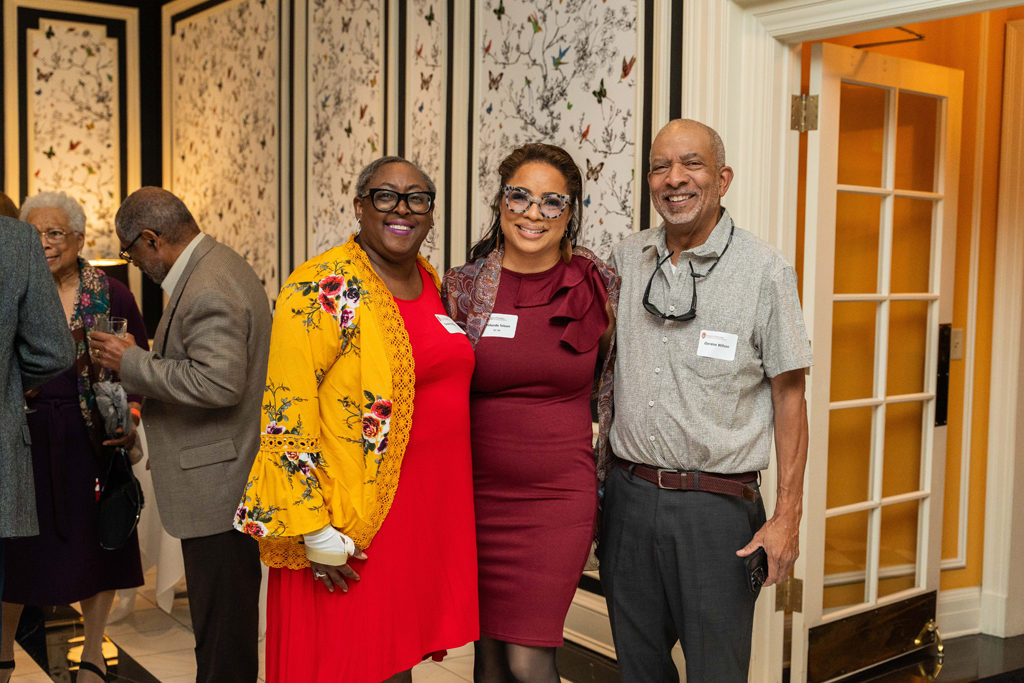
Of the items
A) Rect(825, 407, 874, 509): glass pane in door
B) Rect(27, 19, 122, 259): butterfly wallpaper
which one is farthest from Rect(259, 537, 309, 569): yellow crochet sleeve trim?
Rect(27, 19, 122, 259): butterfly wallpaper

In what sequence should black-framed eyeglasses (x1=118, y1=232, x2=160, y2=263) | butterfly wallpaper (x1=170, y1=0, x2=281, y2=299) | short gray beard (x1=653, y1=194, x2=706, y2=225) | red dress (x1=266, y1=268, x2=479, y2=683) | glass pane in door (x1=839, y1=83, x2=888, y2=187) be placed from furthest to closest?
butterfly wallpaper (x1=170, y1=0, x2=281, y2=299) < glass pane in door (x1=839, y1=83, x2=888, y2=187) < black-framed eyeglasses (x1=118, y1=232, x2=160, y2=263) < short gray beard (x1=653, y1=194, x2=706, y2=225) < red dress (x1=266, y1=268, x2=479, y2=683)

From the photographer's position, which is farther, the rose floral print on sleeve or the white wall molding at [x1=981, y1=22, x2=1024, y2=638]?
the white wall molding at [x1=981, y1=22, x2=1024, y2=638]

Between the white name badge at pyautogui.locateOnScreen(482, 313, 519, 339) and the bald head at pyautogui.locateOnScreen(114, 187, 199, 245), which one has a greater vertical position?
the bald head at pyautogui.locateOnScreen(114, 187, 199, 245)

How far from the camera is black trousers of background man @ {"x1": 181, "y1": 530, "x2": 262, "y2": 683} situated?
236cm

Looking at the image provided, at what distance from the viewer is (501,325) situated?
202 centimetres

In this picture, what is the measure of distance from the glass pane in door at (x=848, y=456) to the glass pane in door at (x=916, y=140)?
2.74 ft

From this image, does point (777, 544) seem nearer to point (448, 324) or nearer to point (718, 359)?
point (718, 359)

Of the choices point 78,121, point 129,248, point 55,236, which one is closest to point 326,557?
point 129,248

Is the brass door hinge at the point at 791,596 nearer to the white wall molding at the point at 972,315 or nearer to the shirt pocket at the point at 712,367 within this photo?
the white wall molding at the point at 972,315

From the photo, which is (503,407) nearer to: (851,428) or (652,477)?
(652,477)

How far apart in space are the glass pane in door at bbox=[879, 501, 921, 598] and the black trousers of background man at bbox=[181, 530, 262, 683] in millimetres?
2203

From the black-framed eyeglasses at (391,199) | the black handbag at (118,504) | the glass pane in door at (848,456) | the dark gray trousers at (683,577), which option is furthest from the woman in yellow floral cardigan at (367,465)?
the glass pane in door at (848,456)

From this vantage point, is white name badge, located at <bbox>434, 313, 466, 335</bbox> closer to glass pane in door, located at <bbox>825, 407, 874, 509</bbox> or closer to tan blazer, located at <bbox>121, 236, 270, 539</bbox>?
tan blazer, located at <bbox>121, 236, 270, 539</bbox>

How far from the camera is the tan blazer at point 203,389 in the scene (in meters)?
2.26
